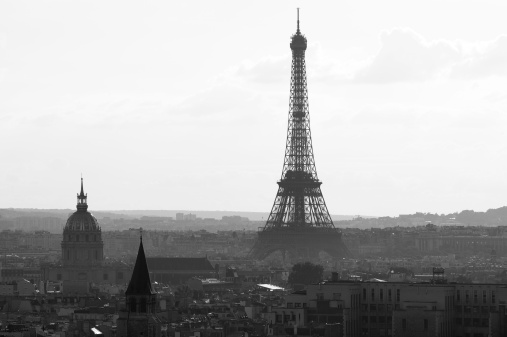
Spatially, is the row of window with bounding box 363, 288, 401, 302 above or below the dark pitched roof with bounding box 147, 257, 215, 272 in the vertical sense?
below

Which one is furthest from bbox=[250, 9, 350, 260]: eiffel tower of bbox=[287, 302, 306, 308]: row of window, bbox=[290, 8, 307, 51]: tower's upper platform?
bbox=[287, 302, 306, 308]: row of window

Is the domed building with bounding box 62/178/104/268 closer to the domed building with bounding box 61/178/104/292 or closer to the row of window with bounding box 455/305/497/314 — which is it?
the domed building with bounding box 61/178/104/292

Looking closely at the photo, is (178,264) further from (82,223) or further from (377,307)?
(377,307)

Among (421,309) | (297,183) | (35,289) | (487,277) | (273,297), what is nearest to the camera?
(421,309)

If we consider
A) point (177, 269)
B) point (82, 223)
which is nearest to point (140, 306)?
point (82, 223)

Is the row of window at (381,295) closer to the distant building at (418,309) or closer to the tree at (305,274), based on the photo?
the distant building at (418,309)

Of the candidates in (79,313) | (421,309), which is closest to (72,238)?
(79,313)

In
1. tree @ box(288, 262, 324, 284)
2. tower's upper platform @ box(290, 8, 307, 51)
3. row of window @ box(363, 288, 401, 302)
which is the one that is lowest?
row of window @ box(363, 288, 401, 302)

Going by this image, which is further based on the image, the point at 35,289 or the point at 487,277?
the point at 487,277

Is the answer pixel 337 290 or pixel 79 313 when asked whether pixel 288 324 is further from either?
pixel 79 313
